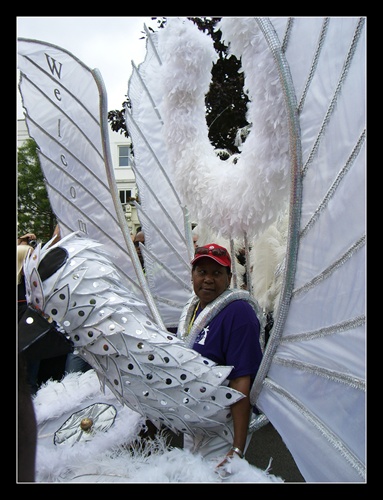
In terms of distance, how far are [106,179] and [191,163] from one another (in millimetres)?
400

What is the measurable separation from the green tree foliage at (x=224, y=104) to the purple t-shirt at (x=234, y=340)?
2.89 m

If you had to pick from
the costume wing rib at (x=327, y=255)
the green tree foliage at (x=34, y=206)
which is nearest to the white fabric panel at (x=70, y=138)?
the costume wing rib at (x=327, y=255)

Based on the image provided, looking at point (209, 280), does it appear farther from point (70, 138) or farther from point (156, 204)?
point (70, 138)

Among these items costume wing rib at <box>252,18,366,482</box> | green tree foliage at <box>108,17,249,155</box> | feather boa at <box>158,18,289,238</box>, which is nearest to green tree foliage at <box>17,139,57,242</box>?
green tree foliage at <box>108,17,249,155</box>

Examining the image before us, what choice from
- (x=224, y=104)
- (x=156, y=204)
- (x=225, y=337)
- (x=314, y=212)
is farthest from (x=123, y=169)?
(x=314, y=212)

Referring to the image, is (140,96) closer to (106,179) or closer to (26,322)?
(106,179)

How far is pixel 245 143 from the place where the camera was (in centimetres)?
154

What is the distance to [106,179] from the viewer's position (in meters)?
2.06

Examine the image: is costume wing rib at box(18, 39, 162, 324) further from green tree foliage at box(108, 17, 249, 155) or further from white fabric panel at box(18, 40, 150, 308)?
green tree foliage at box(108, 17, 249, 155)

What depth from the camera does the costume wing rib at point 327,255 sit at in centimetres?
→ 108

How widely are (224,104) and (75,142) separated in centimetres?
261

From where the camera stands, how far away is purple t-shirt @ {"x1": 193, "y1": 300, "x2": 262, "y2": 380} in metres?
1.49

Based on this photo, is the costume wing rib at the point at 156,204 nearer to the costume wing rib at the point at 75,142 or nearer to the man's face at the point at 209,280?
the costume wing rib at the point at 75,142

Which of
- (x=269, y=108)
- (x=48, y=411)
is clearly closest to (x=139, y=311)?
(x=48, y=411)
